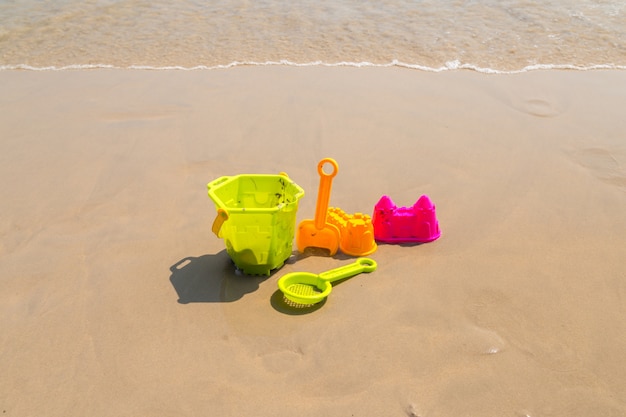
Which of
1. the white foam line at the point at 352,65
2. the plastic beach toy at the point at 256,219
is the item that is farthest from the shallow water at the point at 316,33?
the plastic beach toy at the point at 256,219

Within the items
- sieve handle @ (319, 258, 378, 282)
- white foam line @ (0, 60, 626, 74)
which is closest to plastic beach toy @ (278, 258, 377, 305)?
sieve handle @ (319, 258, 378, 282)

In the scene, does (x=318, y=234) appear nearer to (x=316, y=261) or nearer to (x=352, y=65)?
(x=316, y=261)

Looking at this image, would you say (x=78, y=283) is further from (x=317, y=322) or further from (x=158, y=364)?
(x=317, y=322)

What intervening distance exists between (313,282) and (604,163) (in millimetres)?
2576

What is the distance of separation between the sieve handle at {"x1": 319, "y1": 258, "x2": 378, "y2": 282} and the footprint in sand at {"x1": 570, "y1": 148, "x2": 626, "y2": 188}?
199cm

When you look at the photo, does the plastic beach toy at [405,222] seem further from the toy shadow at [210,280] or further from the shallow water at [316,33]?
the shallow water at [316,33]

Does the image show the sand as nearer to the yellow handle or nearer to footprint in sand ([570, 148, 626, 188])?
footprint in sand ([570, 148, 626, 188])

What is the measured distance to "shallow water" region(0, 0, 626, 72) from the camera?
6.01m

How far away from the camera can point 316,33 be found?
6.73 meters

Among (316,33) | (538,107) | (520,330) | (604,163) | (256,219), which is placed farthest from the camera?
(316,33)

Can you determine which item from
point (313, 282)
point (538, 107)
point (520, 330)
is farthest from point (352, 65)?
point (520, 330)

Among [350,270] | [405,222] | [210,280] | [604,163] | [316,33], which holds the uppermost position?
[316,33]

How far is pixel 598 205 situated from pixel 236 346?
2537 mm

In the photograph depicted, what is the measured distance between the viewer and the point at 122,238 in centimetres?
313
